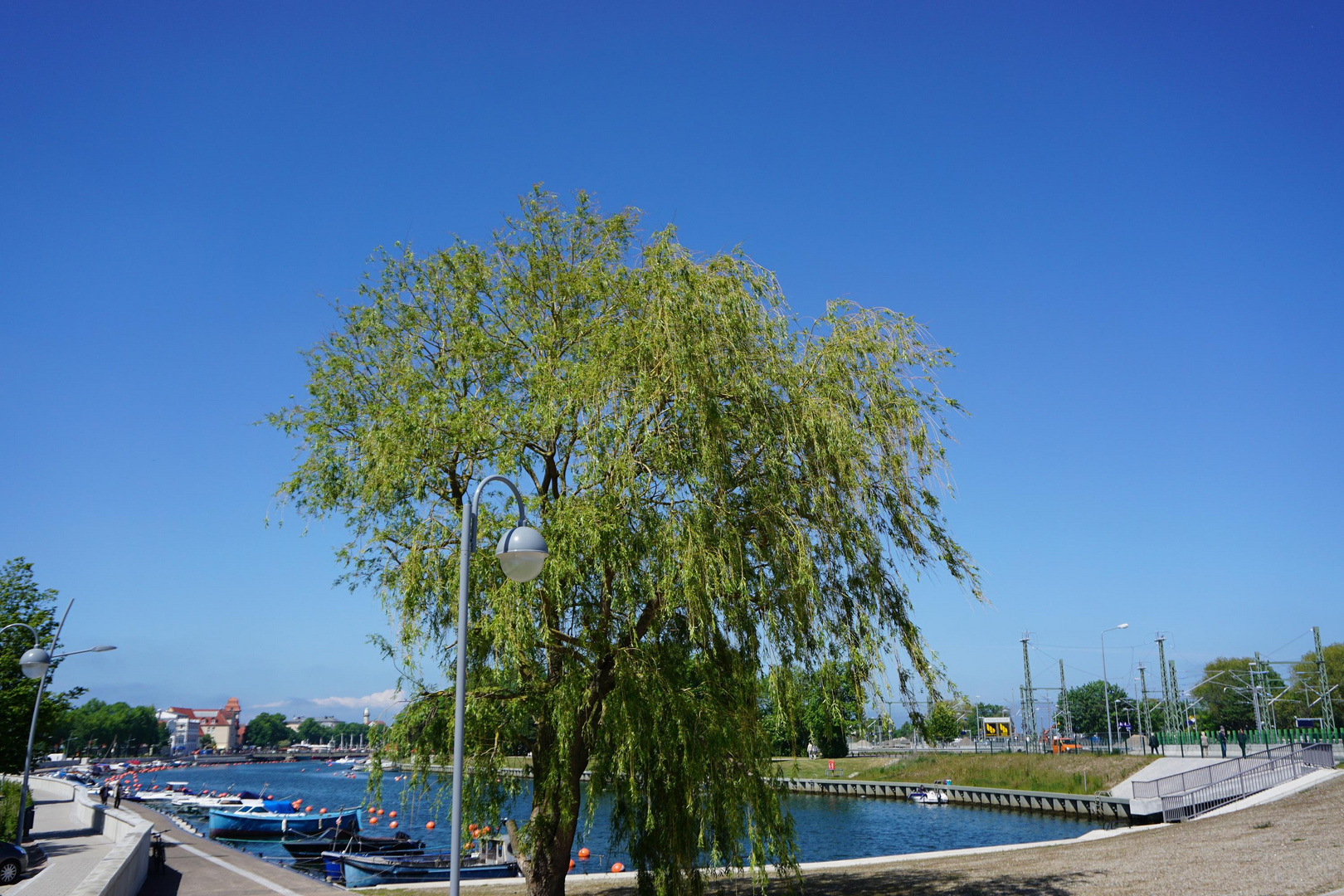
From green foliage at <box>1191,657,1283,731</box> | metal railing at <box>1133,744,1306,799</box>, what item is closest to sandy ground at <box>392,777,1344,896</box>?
metal railing at <box>1133,744,1306,799</box>

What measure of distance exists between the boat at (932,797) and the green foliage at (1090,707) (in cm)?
10298

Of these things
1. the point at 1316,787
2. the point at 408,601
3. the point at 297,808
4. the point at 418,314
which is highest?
the point at 418,314

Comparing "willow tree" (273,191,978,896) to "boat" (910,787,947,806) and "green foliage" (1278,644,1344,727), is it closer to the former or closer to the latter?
"boat" (910,787,947,806)

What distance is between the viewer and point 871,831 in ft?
168

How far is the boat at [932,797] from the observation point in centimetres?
6650

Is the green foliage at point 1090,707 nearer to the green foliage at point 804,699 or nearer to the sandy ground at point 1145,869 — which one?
the sandy ground at point 1145,869

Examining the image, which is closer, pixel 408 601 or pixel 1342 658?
pixel 408 601

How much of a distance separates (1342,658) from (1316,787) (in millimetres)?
101093

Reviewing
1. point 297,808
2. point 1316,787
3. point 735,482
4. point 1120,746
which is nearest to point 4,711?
point 297,808

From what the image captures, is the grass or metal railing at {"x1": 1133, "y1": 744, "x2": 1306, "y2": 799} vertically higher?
metal railing at {"x1": 1133, "y1": 744, "x2": 1306, "y2": 799}

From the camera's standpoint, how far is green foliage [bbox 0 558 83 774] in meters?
38.4

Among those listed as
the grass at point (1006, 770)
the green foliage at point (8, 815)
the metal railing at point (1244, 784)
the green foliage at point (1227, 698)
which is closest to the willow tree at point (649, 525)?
the green foliage at point (8, 815)

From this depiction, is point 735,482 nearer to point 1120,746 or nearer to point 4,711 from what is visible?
point 4,711

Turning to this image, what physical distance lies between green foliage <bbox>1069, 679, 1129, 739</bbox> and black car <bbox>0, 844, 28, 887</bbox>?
16380 centimetres
